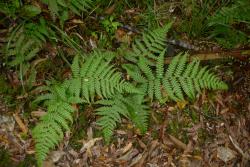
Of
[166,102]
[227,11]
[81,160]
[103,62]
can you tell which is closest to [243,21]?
[227,11]

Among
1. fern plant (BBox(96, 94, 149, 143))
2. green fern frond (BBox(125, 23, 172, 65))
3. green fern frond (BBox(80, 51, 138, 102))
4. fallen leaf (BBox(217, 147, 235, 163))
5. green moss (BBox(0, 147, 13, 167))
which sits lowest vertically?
green moss (BBox(0, 147, 13, 167))

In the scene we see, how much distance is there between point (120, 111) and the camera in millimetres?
3949

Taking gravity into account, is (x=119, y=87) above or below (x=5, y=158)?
above

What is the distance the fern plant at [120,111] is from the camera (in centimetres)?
387

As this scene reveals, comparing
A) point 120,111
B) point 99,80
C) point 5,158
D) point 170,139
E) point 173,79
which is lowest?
point 5,158

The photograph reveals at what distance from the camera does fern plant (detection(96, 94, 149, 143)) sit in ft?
12.7

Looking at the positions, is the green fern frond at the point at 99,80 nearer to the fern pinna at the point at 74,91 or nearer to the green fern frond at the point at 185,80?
the fern pinna at the point at 74,91

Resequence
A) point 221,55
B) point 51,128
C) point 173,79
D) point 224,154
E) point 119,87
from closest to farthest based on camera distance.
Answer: point 51,128
point 119,87
point 173,79
point 224,154
point 221,55

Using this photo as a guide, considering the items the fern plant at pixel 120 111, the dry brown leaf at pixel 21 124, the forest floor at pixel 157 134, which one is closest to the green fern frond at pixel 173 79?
the fern plant at pixel 120 111

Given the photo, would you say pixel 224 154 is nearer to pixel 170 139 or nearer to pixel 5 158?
pixel 170 139

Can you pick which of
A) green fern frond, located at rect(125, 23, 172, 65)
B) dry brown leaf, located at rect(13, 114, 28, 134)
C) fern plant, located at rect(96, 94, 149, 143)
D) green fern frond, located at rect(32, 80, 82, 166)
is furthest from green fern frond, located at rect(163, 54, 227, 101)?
dry brown leaf, located at rect(13, 114, 28, 134)

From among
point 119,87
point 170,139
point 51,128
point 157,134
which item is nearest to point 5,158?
point 51,128

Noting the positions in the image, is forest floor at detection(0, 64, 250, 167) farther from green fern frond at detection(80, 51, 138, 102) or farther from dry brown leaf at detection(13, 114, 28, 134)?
green fern frond at detection(80, 51, 138, 102)

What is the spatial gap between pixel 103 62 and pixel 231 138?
5.61ft
